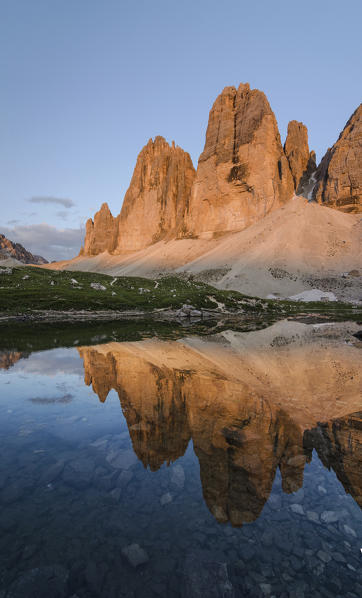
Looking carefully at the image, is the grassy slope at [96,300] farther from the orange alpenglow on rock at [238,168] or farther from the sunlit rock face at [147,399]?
the orange alpenglow on rock at [238,168]

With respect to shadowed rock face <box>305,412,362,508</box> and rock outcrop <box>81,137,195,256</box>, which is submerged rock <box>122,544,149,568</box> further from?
rock outcrop <box>81,137,195,256</box>

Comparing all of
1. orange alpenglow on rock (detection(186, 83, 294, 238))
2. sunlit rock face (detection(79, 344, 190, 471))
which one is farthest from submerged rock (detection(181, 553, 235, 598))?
orange alpenglow on rock (detection(186, 83, 294, 238))

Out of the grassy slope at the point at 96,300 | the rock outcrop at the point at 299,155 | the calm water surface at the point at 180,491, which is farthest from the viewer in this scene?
the rock outcrop at the point at 299,155

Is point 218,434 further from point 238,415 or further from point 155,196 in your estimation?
point 155,196

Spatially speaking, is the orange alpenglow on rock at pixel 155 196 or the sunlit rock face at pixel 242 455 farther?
the orange alpenglow on rock at pixel 155 196

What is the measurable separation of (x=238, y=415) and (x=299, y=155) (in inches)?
6088

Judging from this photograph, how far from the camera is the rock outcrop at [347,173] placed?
108 m

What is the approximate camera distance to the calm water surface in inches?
129

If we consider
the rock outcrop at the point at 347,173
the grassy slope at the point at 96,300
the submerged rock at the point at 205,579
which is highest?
the rock outcrop at the point at 347,173

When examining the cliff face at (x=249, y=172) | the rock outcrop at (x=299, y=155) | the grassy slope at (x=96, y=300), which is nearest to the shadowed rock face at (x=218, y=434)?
the grassy slope at (x=96, y=300)

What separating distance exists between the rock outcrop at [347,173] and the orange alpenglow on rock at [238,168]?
15589mm

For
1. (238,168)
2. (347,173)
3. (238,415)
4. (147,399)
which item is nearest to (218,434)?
(238,415)

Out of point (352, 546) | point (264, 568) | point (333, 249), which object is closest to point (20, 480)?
point (264, 568)

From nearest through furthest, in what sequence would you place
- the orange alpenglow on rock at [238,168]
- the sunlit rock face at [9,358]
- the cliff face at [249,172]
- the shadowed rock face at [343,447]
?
the shadowed rock face at [343,447] < the sunlit rock face at [9,358] < the cliff face at [249,172] < the orange alpenglow on rock at [238,168]
